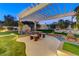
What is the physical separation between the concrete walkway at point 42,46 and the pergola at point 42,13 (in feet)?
0.56

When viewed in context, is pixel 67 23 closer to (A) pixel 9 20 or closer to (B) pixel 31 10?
(B) pixel 31 10

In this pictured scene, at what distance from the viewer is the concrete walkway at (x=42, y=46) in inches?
46.8

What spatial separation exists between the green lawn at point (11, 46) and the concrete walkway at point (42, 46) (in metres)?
0.04

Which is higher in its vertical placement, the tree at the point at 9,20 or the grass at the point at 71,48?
the tree at the point at 9,20

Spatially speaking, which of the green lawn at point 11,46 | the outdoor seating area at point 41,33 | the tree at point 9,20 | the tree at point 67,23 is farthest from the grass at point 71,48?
the tree at point 9,20

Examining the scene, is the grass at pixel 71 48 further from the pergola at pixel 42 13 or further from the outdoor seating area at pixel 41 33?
the pergola at pixel 42 13

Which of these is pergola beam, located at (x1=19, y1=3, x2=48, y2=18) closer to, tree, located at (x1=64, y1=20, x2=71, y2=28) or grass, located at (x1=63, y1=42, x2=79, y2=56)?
tree, located at (x1=64, y1=20, x2=71, y2=28)

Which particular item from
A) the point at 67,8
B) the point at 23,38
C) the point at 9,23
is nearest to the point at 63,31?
the point at 67,8

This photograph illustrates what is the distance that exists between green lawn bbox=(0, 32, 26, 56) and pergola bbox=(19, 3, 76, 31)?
0.58 feet

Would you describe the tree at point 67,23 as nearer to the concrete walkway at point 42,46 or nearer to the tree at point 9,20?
the concrete walkway at point 42,46

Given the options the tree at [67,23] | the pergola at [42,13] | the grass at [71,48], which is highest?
the pergola at [42,13]

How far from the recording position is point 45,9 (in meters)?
1.22

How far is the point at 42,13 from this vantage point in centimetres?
123

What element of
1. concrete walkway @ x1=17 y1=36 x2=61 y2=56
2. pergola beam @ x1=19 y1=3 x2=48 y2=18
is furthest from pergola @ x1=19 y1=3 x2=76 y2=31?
concrete walkway @ x1=17 y1=36 x2=61 y2=56
